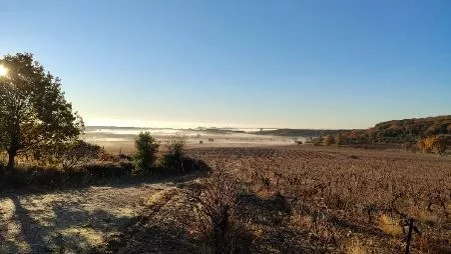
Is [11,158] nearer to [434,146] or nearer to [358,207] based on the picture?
[358,207]

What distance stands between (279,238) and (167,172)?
21.1 m

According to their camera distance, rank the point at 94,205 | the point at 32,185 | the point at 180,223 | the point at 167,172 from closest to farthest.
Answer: the point at 180,223, the point at 94,205, the point at 32,185, the point at 167,172

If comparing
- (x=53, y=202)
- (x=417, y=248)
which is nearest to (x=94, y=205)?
(x=53, y=202)

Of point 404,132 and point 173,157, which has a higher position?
point 404,132

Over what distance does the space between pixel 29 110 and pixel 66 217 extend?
35.9 feet

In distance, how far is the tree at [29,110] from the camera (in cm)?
2823

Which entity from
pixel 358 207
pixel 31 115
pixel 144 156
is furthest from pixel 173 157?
pixel 358 207

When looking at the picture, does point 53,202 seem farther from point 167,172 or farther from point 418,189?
point 418,189

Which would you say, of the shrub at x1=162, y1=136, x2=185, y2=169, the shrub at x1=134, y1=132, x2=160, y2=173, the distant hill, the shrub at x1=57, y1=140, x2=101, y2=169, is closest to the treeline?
the distant hill

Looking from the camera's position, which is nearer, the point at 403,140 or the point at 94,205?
the point at 94,205

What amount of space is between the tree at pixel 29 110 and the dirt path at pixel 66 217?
392 cm

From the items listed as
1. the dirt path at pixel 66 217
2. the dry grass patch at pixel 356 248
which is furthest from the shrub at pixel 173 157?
the dry grass patch at pixel 356 248

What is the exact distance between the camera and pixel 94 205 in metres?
23.2

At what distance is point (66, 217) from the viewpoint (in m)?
20.1
